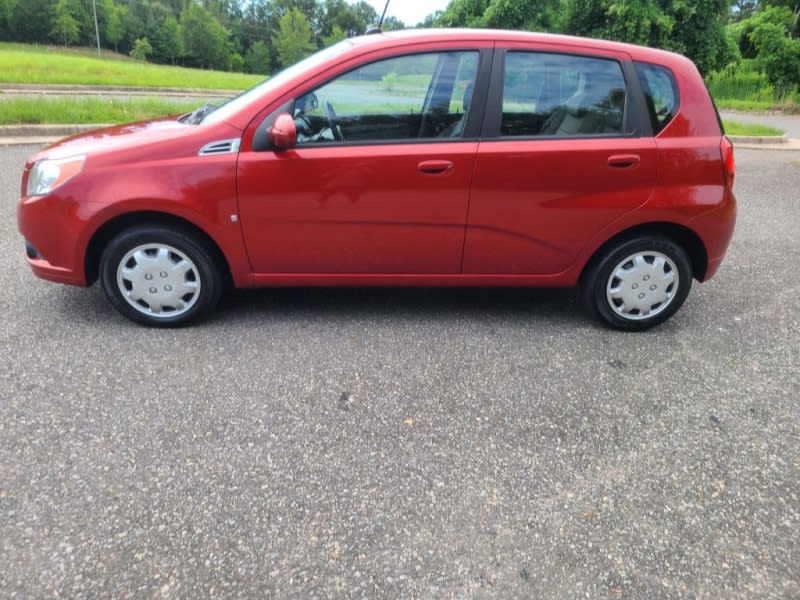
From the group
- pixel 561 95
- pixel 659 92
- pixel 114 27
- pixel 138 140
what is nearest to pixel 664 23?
pixel 659 92

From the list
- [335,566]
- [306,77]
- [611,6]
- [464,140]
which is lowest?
[335,566]

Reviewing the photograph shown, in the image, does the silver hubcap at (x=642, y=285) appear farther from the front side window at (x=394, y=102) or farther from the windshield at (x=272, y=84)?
the windshield at (x=272, y=84)

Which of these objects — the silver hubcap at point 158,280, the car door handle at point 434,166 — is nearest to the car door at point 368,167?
the car door handle at point 434,166

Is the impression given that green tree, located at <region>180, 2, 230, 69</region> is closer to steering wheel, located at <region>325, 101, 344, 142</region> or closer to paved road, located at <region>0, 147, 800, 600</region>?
paved road, located at <region>0, 147, 800, 600</region>

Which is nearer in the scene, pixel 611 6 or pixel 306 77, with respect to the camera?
pixel 306 77

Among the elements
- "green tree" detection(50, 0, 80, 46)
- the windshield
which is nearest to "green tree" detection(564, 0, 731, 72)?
the windshield

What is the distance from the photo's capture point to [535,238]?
3.61m

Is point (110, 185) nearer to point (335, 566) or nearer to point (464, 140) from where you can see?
point (464, 140)

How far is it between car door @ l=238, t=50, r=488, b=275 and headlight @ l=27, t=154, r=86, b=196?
3.08ft

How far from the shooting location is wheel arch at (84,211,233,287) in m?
3.43

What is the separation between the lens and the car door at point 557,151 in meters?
3.44

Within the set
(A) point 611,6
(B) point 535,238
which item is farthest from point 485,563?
(A) point 611,6

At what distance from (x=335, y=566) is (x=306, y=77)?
2.54 m

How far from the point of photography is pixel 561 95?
11.5 feet
